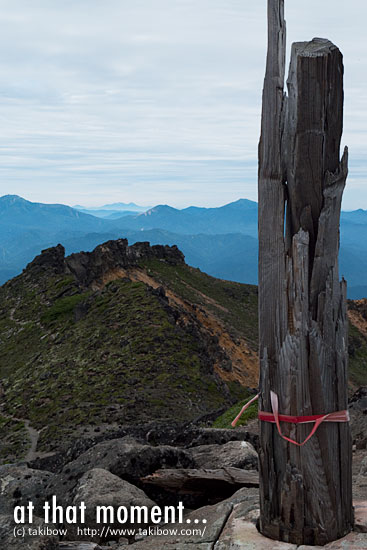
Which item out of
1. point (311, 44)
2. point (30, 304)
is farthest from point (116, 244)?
point (311, 44)

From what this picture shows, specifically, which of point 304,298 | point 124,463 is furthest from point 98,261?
point 304,298

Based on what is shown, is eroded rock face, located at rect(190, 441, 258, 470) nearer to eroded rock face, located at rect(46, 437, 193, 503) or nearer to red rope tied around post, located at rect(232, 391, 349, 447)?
eroded rock face, located at rect(46, 437, 193, 503)

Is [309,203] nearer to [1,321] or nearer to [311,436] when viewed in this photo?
[311,436]

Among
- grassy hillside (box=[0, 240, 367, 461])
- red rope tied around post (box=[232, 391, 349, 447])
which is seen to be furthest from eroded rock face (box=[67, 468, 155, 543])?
grassy hillside (box=[0, 240, 367, 461])

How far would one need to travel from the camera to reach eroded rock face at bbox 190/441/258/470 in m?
9.17

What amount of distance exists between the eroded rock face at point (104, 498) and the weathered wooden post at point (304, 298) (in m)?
2.39

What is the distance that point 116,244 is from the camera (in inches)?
2153

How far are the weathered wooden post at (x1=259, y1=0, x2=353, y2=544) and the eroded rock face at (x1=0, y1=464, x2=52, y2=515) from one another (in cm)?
466

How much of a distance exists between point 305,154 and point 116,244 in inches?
1953

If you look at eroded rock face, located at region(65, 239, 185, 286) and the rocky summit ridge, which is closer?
the rocky summit ridge

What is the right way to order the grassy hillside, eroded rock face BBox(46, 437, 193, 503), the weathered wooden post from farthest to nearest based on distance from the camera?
1. the grassy hillside
2. eroded rock face BBox(46, 437, 193, 503)
3. the weathered wooden post

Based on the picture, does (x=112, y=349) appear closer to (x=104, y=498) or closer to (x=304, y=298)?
(x=104, y=498)

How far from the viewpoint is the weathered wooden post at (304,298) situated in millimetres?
5688

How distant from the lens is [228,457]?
30.7ft
